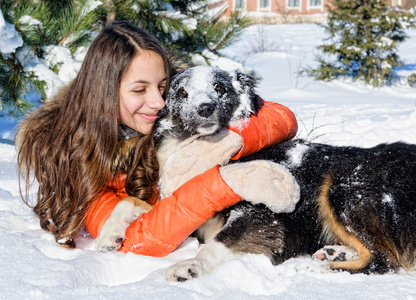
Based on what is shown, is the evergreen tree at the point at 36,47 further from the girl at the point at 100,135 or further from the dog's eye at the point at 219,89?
the dog's eye at the point at 219,89

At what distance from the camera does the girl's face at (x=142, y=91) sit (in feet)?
9.52

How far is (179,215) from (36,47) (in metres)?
3.12

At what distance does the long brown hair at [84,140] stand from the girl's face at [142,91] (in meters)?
0.06

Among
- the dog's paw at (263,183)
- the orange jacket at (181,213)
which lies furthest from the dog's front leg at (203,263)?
the dog's paw at (263,183)

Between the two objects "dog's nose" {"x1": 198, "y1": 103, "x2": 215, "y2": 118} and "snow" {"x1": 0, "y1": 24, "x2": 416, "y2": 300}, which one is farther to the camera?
"dog's nose" {"x1": 198, "y1": 103, "x2": 215, "y2": 118}

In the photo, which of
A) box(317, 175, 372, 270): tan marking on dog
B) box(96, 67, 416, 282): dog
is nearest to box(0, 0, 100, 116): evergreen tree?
box(96, 67, 416, 282): dog

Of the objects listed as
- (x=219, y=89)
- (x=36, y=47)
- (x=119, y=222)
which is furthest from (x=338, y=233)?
(x=36, y=47)

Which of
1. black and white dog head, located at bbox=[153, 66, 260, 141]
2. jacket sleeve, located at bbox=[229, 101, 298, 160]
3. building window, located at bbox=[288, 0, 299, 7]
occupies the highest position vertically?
black and white dog head, located at bbox=[153, 66, 260, 141]

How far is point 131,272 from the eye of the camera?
235 cm

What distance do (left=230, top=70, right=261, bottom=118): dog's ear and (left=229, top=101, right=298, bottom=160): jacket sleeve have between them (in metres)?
0.06

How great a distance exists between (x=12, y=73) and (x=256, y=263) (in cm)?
357

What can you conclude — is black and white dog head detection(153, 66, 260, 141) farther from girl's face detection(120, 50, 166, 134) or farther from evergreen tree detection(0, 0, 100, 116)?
evergreen tree detection(0, 0, 100, 116)

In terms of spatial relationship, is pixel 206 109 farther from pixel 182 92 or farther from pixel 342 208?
pixel 342 208

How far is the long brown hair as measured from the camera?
2852 mm
